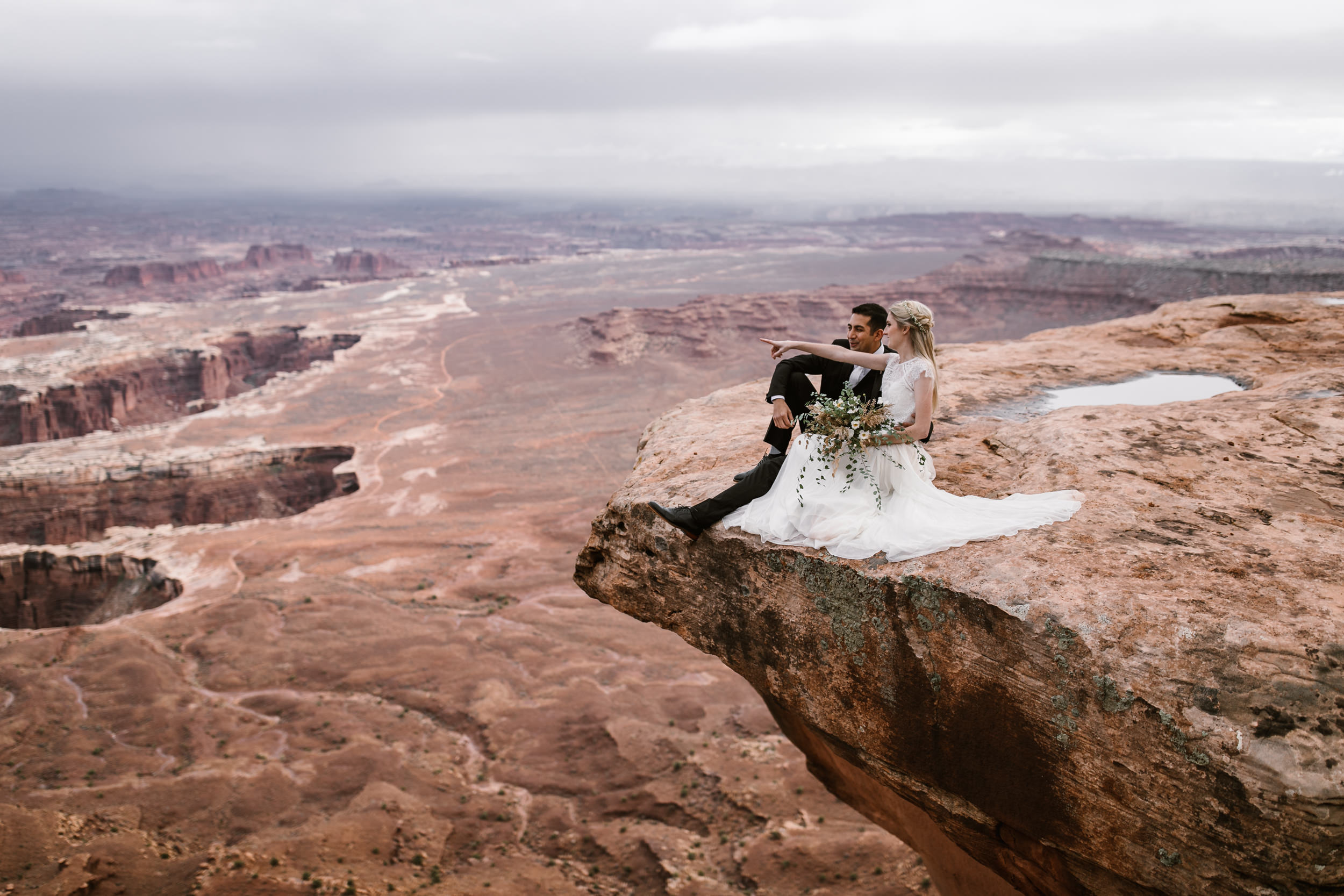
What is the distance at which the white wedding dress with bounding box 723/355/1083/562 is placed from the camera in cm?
502

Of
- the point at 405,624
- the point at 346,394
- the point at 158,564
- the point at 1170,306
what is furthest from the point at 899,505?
the point at 346,394

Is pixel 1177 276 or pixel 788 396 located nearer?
pixel 788 396

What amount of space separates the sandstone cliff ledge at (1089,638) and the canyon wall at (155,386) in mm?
47609

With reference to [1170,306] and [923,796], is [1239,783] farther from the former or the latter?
[1170,306]

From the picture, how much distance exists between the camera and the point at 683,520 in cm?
599

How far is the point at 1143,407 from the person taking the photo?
23.8 ft

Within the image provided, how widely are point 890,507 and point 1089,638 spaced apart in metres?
1.62

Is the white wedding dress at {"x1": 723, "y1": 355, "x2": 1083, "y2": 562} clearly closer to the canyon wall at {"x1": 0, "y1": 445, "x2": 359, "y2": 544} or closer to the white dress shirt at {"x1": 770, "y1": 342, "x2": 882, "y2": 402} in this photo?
the white dress shirt at {"x1": 770, "y1": 342, "x2": 882, "y2": 402}

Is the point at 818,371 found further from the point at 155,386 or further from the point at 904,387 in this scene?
the point at 155,386

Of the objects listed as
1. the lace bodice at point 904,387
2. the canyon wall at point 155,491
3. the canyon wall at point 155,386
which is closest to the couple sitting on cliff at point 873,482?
the lace bodice at point 904,387

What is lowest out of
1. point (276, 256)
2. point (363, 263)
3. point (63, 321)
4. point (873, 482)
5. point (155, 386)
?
point (155, 386)

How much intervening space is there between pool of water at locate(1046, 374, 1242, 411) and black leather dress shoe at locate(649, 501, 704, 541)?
173 inches

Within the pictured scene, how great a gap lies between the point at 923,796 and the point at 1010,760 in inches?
36.9

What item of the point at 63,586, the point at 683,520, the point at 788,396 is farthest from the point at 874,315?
the point at 63,586
